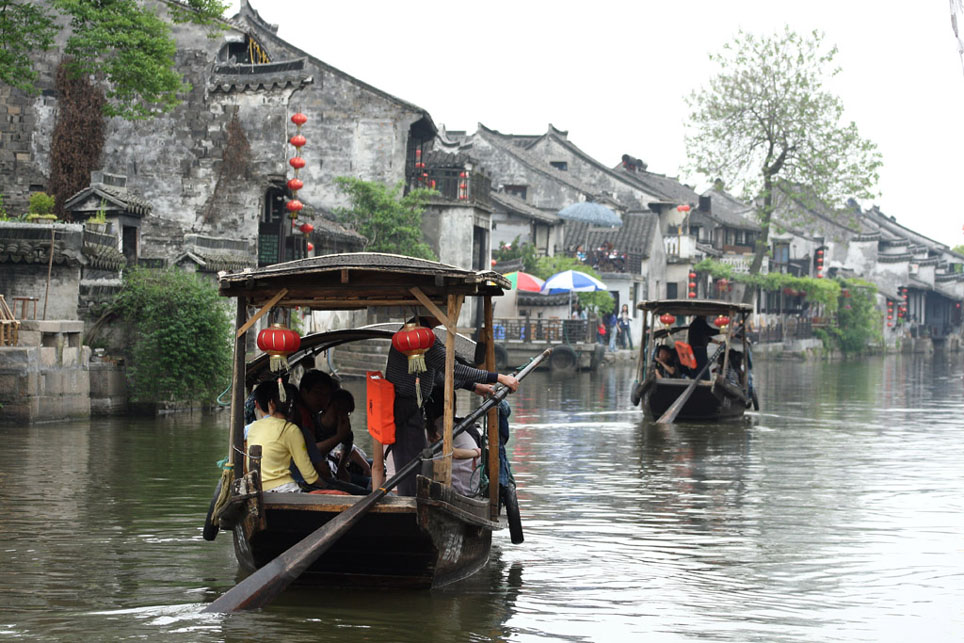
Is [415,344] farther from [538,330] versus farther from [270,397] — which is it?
[538,330]

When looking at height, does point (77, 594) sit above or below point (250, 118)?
below

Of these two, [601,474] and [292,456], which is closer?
[292,456]

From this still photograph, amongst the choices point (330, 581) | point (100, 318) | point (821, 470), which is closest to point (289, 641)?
point (330, 581)

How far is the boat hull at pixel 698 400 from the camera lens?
20492mm

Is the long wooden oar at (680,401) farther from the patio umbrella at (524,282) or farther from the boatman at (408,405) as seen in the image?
the patio umbrella at (524,282)

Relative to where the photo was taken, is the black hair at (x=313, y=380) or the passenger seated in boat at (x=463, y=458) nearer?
the passenger seated in boat at (x=463, y=458)

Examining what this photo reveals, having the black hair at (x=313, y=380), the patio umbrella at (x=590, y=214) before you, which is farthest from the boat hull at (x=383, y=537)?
the patio umbrella at (x=590, y=214)

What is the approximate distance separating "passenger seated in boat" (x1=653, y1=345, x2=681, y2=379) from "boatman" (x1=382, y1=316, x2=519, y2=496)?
12753mm

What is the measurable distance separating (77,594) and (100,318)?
11.8 metres

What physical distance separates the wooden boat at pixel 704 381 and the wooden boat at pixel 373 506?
40.7 ft

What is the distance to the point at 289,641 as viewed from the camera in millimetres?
7039

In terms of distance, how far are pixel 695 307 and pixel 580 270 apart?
884 inches

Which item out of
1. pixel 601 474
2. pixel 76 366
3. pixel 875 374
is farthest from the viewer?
pixel 875 374

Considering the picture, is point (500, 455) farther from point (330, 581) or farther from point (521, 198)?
point (521, 198)
